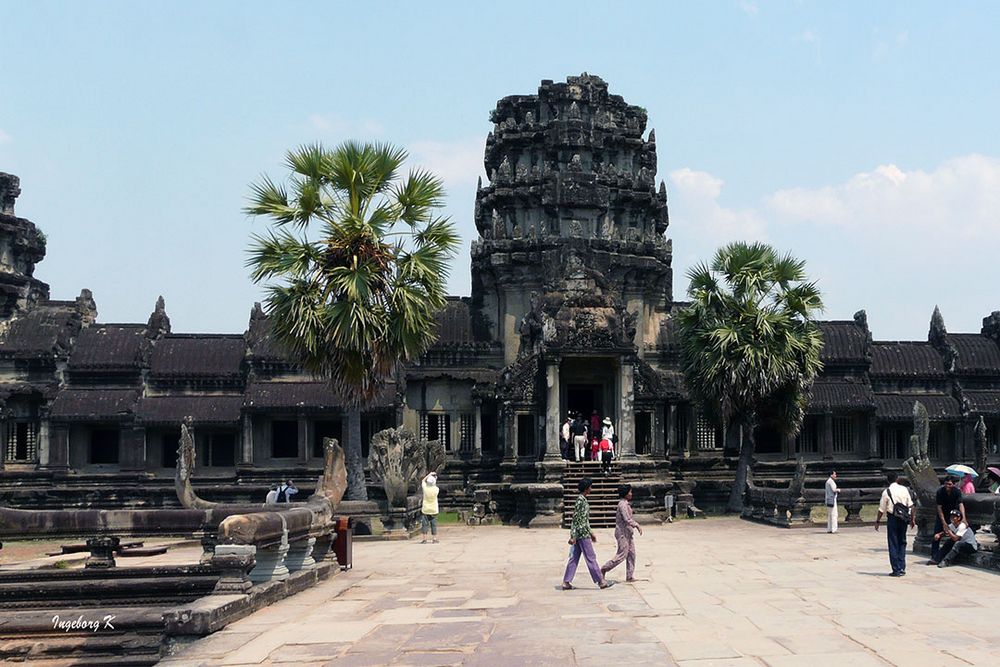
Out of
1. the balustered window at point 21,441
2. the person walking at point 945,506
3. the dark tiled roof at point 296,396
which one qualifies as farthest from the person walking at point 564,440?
the balustered window at point 21,441

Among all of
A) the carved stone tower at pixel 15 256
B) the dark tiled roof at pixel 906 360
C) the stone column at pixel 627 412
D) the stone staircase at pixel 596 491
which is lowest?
the stone staircase at pixel 596 491

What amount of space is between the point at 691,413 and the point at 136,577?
23661 millimetres

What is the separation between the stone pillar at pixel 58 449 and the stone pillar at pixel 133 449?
1.78 m

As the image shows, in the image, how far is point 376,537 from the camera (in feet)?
80.7

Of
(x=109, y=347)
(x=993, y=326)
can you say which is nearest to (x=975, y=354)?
(x=993, y=326)

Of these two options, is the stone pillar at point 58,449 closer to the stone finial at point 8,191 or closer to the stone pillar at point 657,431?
the stone finial at point 8,191

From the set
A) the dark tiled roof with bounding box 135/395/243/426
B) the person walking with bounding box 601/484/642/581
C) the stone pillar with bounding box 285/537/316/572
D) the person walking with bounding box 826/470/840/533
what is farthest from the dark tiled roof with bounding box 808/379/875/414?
the stone pillar with bounding box 285/537/316/572

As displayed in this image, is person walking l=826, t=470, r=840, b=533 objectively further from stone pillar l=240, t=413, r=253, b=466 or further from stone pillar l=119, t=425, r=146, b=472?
stone pillar l=119, t=425, r=146, b=472

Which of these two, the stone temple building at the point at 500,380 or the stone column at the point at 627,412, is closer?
the stone column at the point at 627,412

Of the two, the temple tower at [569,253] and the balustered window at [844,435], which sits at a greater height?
the temple tower at [569,253]

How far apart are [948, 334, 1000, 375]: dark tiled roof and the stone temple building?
0.61ft

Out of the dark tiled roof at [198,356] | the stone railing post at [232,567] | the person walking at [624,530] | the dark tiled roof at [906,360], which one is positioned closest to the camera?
Result: the stone railing post at [232,567]

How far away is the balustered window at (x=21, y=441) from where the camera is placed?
3491 centimetres

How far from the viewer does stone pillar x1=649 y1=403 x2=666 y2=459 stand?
32344 millimetres
